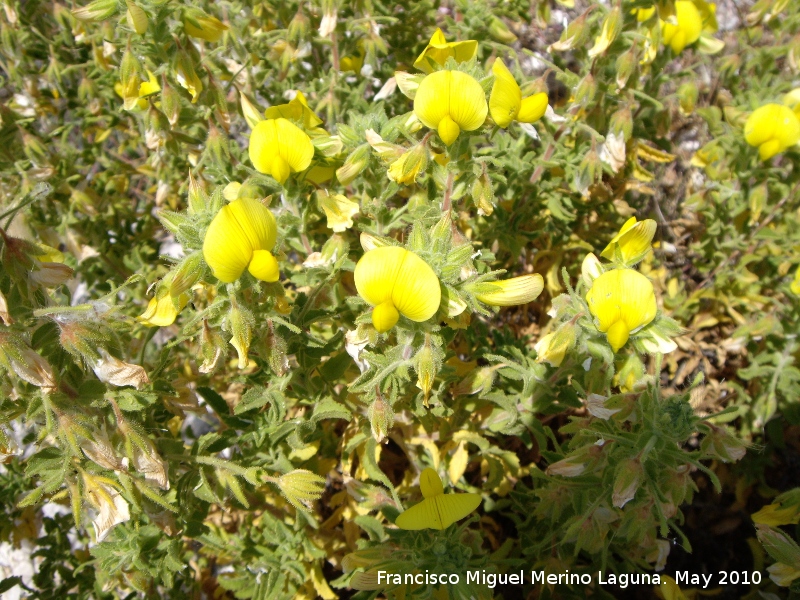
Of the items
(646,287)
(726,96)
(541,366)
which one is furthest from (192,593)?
(726,96)

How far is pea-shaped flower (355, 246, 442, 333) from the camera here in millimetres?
1545

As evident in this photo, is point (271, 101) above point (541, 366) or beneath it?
above

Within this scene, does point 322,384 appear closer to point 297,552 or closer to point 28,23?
point 297,552

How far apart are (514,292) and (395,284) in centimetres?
35

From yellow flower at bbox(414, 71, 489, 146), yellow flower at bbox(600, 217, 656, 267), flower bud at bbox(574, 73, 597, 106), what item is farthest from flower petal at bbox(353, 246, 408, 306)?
flower bud at bbox(574, 73, 597, 106)

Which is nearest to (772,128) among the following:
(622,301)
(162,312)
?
(622,301)

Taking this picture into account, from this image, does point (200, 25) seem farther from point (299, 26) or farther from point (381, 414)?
point (381, 414)

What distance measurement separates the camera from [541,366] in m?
2.37

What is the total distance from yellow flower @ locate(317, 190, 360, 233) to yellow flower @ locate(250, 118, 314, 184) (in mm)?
188

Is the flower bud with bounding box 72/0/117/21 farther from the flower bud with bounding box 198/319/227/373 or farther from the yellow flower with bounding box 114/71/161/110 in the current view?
the flower bud with bounding box 198/319/227/373

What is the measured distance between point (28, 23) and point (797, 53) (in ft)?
13.8

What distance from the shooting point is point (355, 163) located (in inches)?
81.7

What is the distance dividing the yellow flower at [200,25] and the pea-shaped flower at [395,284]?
1343 mm

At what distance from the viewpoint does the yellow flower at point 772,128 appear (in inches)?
110
